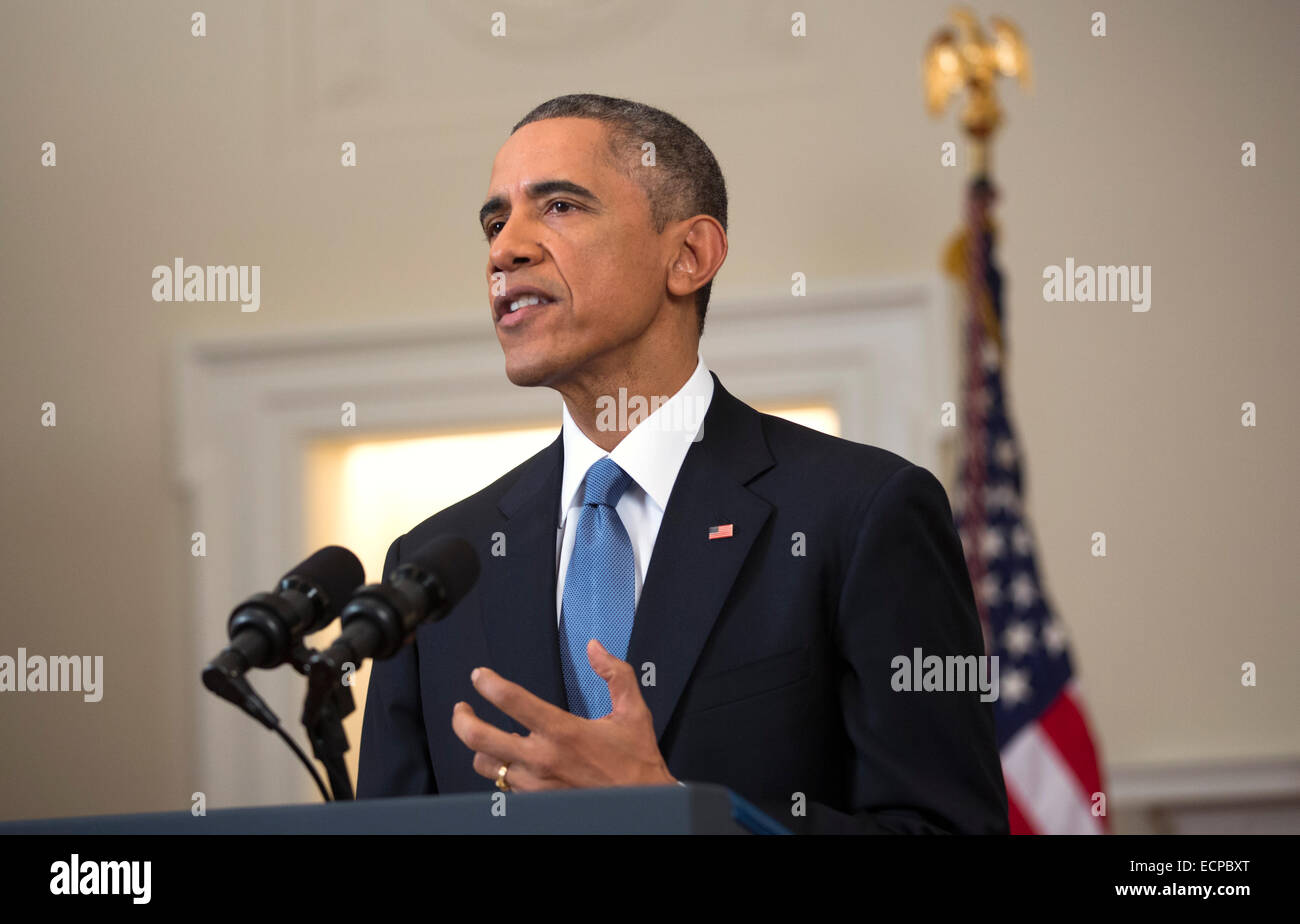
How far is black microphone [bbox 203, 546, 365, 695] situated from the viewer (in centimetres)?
137

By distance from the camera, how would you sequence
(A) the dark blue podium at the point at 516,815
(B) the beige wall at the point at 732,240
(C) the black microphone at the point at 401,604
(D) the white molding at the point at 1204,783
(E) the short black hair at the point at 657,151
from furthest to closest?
1. (B) the beige wall at the point at 732,240
2. (D) the white molding at the point at 1204,783
3. (E) the short black hair at the point at 657,151
4. (C) the black microphone at the point at 401,604
5. (A) the dark blue podium at the point at 516,815

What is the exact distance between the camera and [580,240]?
2.01 metres

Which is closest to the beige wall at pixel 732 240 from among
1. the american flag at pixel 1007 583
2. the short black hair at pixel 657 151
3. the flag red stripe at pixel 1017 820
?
the american flag at pixel 1007 583

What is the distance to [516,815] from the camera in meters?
1.09

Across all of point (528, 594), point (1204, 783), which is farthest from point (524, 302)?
point (1204, 783)

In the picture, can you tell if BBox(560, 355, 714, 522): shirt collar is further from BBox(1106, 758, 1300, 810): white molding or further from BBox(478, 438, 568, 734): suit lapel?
BBox(1106, 758, 1300, 810): white molding

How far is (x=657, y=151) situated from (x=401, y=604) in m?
1.01

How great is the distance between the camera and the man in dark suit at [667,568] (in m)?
1.71

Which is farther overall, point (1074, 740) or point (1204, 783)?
point (1204, 783)

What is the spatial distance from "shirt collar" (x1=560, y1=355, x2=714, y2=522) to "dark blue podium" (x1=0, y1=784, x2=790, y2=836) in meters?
0.86

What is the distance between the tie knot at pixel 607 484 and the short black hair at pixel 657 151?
35 cm

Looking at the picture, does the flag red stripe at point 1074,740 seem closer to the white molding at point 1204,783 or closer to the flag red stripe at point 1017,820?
the flag red stripe at point 1017,820

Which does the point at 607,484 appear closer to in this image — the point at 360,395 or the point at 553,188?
the point at 553,188
